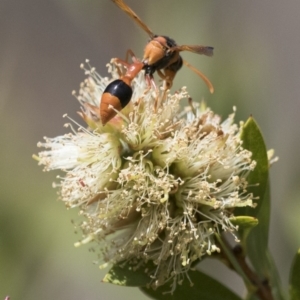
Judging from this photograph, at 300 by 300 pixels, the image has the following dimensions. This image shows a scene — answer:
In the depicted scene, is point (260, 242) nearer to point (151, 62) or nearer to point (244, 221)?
point (244, 221)

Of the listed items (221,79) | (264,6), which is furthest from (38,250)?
(264,6)

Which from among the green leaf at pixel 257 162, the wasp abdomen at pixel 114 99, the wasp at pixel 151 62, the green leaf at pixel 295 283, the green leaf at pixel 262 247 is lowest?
the green leaf at pixel 295 283

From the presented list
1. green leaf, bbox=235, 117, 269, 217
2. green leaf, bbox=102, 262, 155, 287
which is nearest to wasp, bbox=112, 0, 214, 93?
green leaf, bbox=235, 117, 269, 217

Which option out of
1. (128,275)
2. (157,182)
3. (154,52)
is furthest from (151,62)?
(128,275)

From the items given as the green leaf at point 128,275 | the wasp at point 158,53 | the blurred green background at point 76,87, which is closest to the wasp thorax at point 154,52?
the wasp at point 158,53

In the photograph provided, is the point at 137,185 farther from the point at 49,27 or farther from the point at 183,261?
the point at 49,27

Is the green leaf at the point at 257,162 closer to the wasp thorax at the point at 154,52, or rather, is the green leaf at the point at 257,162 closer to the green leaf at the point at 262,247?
the green leaf at the point at 262,247
